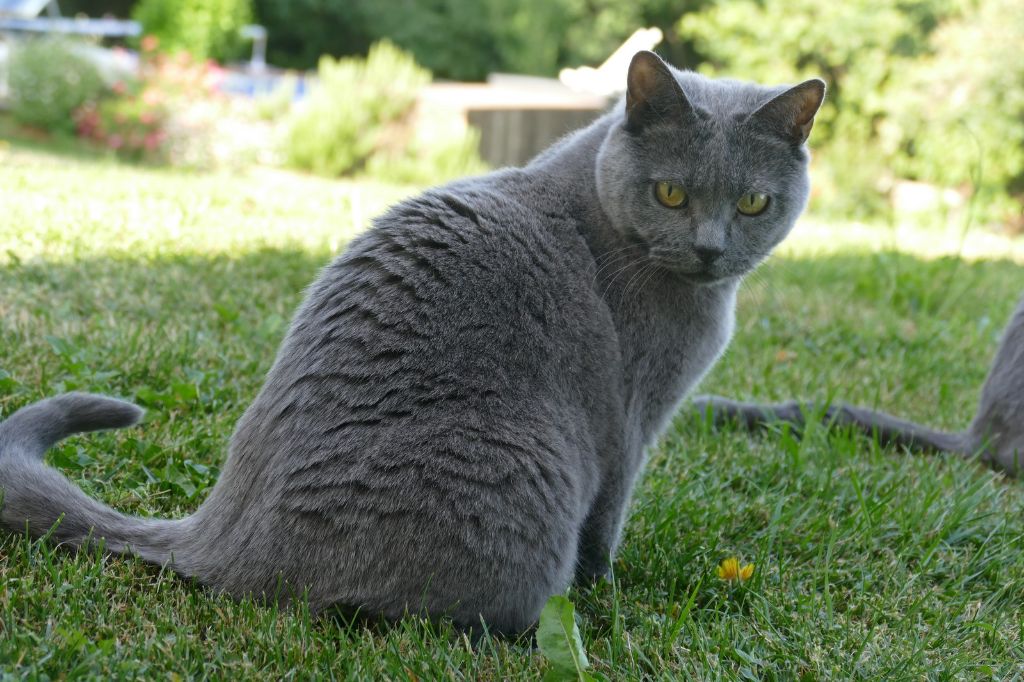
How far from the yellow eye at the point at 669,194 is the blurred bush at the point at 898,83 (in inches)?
313

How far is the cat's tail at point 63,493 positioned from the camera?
1.54 m

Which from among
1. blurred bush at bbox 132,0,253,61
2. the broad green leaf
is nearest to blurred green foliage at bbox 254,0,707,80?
blurred bush at bbox 132,0,253,61

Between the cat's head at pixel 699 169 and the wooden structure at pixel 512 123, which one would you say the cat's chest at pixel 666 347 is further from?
the wooden structure at pixel 512 123

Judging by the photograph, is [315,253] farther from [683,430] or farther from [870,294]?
[870,294]

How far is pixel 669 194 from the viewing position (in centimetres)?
185

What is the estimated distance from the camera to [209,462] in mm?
2012

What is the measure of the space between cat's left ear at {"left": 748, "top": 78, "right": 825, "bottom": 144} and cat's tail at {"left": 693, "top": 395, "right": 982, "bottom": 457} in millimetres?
898

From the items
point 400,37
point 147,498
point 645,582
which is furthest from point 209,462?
point 400,37

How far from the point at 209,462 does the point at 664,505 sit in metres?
1.02

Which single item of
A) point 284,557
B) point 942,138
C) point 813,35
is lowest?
point 284,557

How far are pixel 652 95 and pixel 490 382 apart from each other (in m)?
0.71

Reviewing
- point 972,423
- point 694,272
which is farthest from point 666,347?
point 972,423

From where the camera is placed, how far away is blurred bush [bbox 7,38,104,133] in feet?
32.2

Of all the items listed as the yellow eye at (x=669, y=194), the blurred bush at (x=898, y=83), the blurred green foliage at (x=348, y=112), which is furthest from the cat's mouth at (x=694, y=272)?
the blurred bush at (x=898, y=83)
